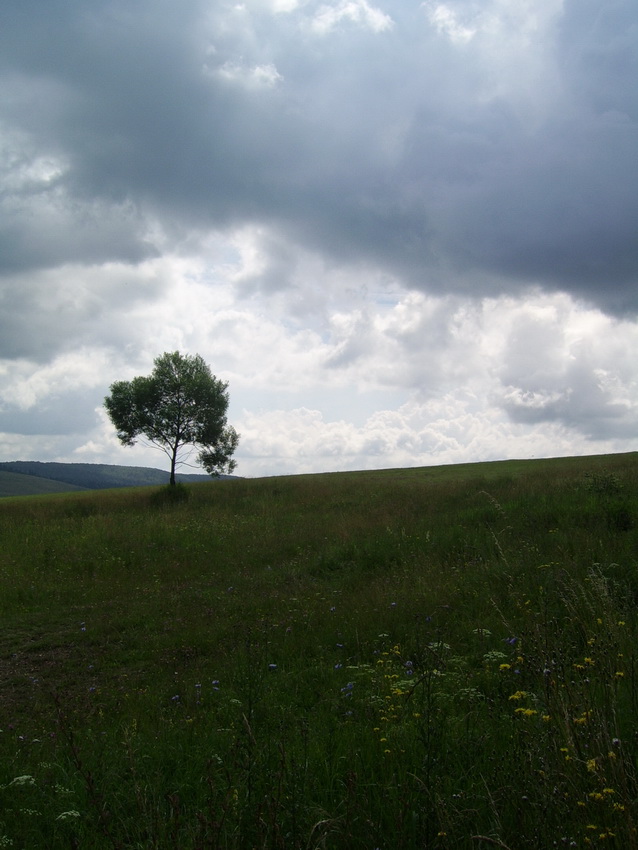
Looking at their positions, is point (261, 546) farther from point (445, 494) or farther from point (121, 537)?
point (445, 494)

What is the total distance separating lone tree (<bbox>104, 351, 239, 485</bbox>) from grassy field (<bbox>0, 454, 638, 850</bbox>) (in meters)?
22.6

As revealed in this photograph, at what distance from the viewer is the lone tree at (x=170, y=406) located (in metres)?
39.7

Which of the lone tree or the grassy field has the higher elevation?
the lone tree

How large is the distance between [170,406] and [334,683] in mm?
36281

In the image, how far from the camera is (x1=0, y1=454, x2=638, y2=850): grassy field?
9.16 feet

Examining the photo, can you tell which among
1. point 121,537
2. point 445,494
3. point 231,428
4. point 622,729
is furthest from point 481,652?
point 231,428

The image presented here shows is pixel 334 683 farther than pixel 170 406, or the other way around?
pixel 170 406

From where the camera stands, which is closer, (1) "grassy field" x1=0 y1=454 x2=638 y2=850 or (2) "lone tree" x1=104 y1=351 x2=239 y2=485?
(1) "grassy field" x1=0 y1=454 x2=638 y2=850

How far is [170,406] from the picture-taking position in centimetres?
3978

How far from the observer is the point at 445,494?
73.8 feet

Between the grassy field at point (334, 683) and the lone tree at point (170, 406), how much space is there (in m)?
22.6

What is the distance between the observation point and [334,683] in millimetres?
5852

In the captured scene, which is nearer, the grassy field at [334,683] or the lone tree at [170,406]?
the grassy field at [334,683]

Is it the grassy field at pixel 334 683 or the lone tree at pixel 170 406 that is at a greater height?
the lone tree at pixel 170 406
